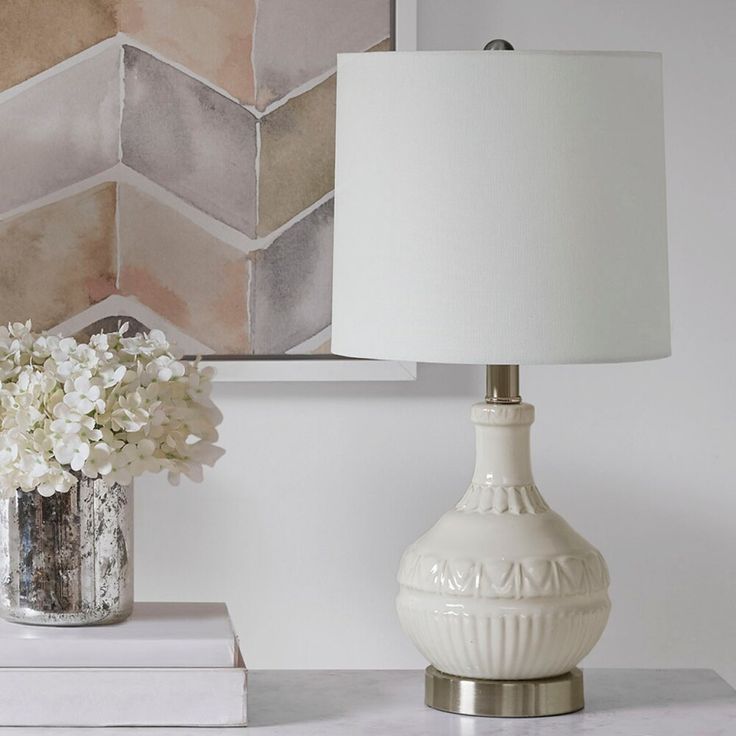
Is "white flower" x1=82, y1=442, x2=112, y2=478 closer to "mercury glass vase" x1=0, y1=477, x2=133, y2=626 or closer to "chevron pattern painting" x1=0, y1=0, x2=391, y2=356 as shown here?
"mercury glass vase" x1=0, y1=477, x2=133, y2=626

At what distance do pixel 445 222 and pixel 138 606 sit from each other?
0.59m

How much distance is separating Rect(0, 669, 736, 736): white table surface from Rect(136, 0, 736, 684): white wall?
180 millimetres

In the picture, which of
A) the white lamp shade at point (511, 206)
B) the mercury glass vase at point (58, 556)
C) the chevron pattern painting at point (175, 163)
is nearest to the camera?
the white lamp shade at point (511, 206)

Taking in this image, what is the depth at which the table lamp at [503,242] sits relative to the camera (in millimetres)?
1188

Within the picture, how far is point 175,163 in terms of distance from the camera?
1.61 metres

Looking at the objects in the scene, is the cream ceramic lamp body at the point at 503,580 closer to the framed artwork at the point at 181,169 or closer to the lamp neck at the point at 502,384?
the lamp neck at the point at 502,384

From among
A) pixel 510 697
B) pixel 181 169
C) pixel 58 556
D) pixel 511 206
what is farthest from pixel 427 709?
pixel 181 169

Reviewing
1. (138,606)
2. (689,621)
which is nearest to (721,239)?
(689,621)

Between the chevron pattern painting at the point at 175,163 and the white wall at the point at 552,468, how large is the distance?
0.15m

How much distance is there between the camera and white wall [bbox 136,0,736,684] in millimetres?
1655

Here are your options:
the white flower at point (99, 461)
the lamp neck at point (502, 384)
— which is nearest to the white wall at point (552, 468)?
the lamp neck at point (502, 384)

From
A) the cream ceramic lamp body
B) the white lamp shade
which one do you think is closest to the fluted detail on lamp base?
the cream ceramic lamp body

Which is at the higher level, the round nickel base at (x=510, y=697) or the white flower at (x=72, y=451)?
the white flower at (x=72, y=451)

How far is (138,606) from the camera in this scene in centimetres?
144
